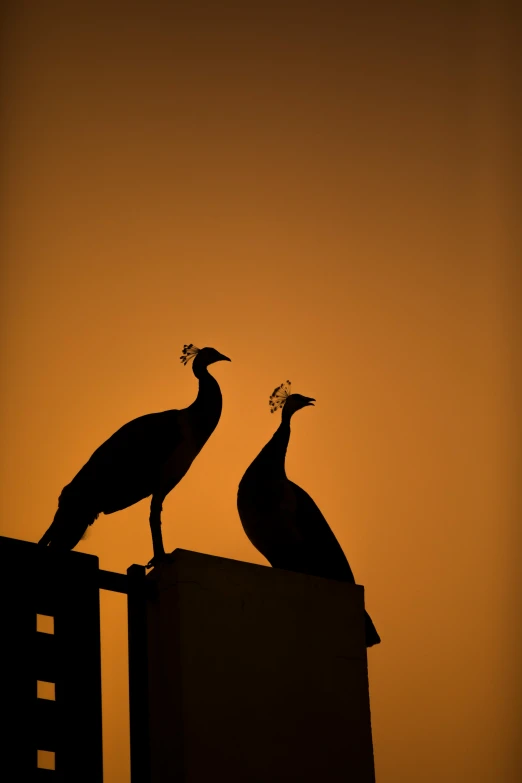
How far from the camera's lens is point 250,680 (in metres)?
2.48

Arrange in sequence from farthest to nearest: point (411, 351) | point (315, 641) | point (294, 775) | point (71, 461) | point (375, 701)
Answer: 1. point (411, 351)
2. point (71, 461)
3. point (375, 701)
4. point (315, 641)
5. point (294, 775)

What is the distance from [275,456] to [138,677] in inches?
33.4

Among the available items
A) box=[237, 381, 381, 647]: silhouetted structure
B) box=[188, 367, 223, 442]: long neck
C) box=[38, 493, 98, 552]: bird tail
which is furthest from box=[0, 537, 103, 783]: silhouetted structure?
box=[237, 381, 381, 647]: silhouetted structure

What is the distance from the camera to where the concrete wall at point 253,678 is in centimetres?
234

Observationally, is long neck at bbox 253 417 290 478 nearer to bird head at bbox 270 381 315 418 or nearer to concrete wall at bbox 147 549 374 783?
bird head at bbox 270 381 315 418

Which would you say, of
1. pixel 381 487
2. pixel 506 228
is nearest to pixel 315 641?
A: pixel 381 487

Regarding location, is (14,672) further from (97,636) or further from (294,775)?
(294,775)

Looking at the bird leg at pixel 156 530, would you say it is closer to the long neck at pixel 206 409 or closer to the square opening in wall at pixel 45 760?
the long neck at pixel 206 409

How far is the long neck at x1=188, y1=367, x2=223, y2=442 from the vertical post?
A: 0.46m

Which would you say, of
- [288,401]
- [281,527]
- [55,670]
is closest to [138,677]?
[55,670]

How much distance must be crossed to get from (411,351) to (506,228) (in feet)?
2.04

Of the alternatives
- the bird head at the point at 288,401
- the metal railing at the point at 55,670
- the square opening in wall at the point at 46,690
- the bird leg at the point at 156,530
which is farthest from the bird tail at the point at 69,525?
the square opening in wall at the point at 46,690

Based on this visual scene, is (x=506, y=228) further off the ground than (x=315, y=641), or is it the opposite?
(x=506, y=228)

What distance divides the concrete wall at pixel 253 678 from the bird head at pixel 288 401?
0.62 m
